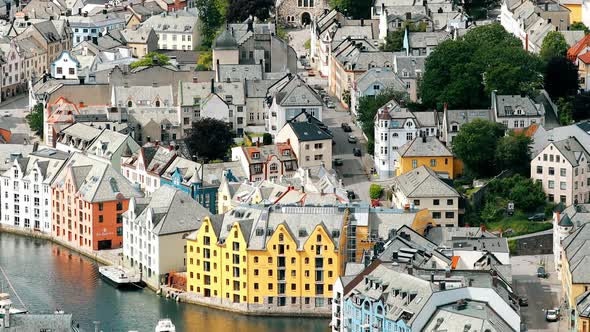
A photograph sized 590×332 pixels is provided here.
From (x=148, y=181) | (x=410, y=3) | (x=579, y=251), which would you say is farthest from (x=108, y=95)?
(x=579, y=251)

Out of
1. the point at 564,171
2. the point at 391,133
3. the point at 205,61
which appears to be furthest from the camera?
the point at 205,61

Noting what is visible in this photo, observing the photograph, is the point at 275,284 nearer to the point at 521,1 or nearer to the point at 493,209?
the point at 493,209

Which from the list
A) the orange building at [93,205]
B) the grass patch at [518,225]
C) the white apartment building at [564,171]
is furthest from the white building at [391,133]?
the orange building at [93,205]

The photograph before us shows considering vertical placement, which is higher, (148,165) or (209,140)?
(209,140)

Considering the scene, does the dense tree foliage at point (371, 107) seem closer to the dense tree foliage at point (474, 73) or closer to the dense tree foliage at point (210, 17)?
the dense tree foliage at point (474, 73)

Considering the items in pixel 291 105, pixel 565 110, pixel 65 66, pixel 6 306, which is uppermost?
pixel 65 66

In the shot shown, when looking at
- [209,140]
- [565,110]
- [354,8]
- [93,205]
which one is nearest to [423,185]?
[565,110]

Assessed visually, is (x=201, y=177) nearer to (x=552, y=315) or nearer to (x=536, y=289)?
(x=536, y=289)
